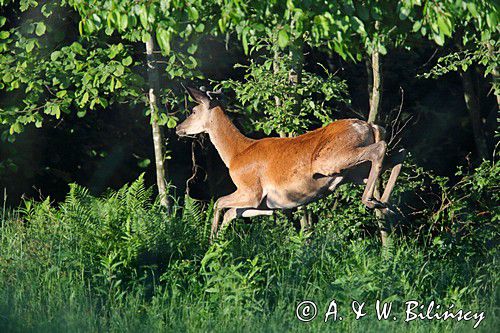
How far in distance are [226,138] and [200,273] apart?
2.18m

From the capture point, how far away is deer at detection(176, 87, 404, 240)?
9695 mm

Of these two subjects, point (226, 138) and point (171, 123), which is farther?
point (171, 123)

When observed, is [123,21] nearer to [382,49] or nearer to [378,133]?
[382,49]

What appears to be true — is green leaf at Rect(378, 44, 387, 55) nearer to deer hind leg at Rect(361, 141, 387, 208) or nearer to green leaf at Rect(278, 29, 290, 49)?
green leaf at Rect(278, 29, 290, 49)

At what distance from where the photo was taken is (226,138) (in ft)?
35.9

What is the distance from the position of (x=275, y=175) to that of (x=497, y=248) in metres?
2.36

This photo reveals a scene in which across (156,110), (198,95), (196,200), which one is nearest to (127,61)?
(156,110)

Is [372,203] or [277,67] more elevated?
[277,67]

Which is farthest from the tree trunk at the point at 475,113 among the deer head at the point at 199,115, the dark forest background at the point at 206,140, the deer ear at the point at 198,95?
the deer ear at the point at 198,95

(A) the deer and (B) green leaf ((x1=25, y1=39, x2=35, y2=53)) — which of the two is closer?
(A) the deer

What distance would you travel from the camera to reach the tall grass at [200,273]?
27.7ft

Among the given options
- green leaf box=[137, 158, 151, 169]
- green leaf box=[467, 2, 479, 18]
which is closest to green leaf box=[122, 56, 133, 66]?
green leaf box=[137, 158, 151, 169]

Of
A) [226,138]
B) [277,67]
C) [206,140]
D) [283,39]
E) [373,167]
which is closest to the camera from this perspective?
[283,39]

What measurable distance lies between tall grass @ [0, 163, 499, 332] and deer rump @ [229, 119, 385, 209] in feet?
1.47
